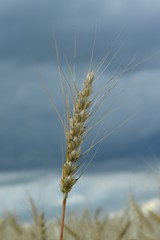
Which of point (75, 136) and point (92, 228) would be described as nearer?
point (75, 136)

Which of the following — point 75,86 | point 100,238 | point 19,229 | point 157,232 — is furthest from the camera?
point 19,229

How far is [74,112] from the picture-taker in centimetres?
229

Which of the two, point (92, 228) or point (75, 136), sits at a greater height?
point (75, 136)

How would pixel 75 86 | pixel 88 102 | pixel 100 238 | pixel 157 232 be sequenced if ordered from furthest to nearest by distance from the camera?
pixel 157 232 < pixel 100 238 < pixel 75 86 < pixel 88 102

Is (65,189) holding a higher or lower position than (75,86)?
lower

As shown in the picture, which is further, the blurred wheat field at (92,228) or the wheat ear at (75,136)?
the blurred wheat field at (92,228)

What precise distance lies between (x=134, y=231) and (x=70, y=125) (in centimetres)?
258

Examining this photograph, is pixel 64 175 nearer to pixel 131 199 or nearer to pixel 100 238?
pixel 100 238

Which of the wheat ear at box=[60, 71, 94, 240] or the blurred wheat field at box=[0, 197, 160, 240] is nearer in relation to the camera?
the wheat ear at box=[60, 71, 94, 240]

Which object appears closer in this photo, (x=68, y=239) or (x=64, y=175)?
(x=64, y=175)

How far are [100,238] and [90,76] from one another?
4.40 ft

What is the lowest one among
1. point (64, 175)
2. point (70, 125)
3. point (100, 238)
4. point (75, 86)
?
point (100, 238)

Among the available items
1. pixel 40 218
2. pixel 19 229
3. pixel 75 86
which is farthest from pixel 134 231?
pixel 75 86

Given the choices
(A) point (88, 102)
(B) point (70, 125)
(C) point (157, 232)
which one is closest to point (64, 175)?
(B) point (70, 125)
